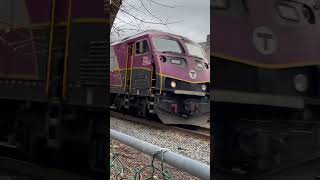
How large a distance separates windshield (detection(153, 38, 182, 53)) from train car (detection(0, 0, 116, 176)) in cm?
928

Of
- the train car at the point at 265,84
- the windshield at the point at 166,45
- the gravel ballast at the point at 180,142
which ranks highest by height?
the windshield at the point at 166,45

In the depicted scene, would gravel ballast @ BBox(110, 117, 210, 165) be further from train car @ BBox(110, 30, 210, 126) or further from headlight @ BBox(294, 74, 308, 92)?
headlight @ BBox(294, 74, 308, 92)

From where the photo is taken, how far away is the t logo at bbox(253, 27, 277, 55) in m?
1.03

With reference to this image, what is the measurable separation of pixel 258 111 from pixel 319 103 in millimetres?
164

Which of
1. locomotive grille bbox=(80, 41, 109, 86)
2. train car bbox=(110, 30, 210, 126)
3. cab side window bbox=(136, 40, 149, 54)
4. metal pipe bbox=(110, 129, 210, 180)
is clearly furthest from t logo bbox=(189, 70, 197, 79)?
locomotive grille bbox=(80, 41, 109, 86)

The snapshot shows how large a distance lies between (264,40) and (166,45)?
10.2 metres

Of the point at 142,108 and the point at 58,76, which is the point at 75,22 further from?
the point at 142,108

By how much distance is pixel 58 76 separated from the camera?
1055mm

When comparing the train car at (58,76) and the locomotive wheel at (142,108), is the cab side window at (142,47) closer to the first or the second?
the locomotive wheel at (142,108)

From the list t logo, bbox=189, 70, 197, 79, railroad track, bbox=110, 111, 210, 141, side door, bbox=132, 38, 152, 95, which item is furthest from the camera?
t logo, bbox=189, 70, 197, 79

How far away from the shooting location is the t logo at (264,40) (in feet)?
3.38

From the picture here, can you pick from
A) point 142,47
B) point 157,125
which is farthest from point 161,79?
point 157,125

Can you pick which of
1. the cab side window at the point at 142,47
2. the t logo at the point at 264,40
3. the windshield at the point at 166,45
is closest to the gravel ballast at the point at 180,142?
the windshield at the point at 166,45

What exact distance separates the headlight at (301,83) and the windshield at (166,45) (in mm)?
9319
